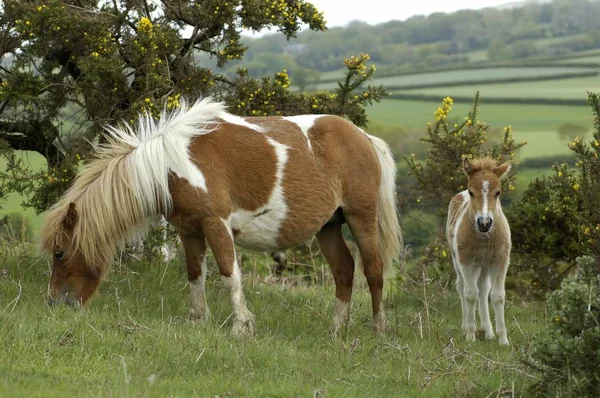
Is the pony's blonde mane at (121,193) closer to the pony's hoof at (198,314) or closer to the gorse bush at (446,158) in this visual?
the pony's hoof at (198,314)

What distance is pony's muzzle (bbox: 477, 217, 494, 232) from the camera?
27.5 feet

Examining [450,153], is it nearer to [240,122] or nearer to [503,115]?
[240,122]

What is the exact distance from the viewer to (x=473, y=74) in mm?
71000

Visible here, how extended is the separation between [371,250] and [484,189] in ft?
4.35

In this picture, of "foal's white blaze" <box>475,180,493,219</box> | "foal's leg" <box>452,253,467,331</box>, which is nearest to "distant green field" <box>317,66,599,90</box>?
"foal's leg" <box>452,253,467,331</box>

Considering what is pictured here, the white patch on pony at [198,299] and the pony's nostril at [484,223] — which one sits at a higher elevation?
the pony's nostril at [484,223]

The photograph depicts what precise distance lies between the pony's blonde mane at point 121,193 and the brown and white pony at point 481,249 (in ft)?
9.26

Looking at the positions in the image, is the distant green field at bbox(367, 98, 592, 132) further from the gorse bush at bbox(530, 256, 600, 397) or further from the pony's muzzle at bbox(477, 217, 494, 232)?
the gorse bush at bbox(530, 256, 600, 397)

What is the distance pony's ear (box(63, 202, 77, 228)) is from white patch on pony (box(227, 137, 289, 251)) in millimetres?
1473

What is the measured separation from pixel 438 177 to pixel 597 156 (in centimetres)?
444

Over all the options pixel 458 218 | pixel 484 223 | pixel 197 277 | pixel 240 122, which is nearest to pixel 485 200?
pixel 484 223

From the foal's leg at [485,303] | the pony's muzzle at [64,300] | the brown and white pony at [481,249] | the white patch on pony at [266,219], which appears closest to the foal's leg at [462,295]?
the brown and white pony at [481,249]

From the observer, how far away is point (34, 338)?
6539mm

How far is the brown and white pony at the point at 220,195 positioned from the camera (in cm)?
786
